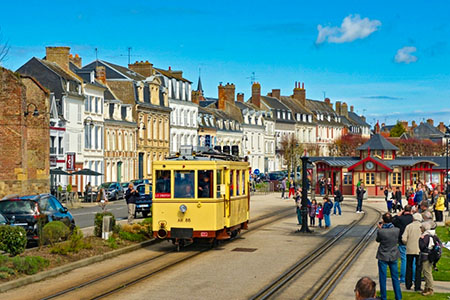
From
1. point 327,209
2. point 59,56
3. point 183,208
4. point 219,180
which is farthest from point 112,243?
point 59,56

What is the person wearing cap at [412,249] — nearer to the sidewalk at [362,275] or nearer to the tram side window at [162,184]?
the sidewalk at [362,275]

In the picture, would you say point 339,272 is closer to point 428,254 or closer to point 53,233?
point 428,254

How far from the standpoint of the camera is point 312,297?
15.2 m

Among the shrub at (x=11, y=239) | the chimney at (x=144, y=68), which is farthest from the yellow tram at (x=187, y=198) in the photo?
the chimney at (x=144, y=68)

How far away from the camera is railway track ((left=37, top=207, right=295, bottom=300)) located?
598 inches

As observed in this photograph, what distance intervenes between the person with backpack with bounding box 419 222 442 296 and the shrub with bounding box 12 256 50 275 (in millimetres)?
8225

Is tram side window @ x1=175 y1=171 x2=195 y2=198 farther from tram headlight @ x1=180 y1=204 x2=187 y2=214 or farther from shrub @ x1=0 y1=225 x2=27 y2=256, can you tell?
shrub @ x1=0 y1=225 x2=27 y2=256

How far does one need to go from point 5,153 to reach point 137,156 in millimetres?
28937

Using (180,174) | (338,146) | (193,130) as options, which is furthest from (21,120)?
(338,146)

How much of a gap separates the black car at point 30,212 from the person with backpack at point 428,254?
11284 millimetres

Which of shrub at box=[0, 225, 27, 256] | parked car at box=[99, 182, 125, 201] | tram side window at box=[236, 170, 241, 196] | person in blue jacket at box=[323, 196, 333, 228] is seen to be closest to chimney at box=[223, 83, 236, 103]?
parked car at box=[99, 182, 125, 201]

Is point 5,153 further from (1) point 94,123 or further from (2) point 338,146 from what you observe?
(2) point 338,146

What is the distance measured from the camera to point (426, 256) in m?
15.5

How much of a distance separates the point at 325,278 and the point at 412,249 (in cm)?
269
